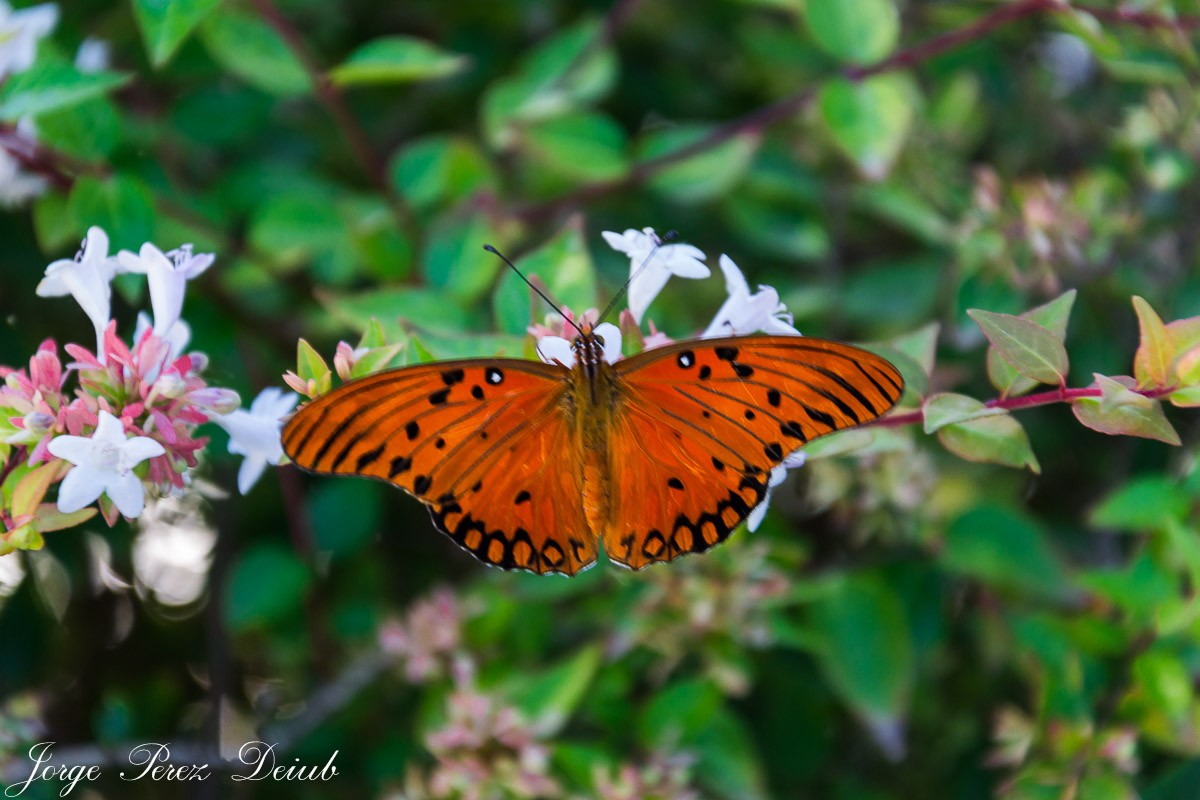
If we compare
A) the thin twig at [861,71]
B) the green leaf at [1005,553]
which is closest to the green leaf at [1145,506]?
the green leaf at [1005,553]

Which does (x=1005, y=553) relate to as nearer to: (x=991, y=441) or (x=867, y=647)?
(x=867, y=647)

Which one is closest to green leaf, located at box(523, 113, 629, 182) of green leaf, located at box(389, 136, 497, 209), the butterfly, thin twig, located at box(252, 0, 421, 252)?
green leaf, located at box(389, 136, 497, 209)

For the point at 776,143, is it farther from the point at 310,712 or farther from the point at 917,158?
the point at 310,712

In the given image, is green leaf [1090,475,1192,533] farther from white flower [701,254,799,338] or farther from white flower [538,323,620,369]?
white flower [538,323,620,369]

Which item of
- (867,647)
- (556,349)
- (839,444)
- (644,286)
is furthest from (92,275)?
(867,647)

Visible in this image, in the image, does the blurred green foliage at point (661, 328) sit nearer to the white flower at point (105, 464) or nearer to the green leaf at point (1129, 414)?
the green leaf at point (1129, 414)
